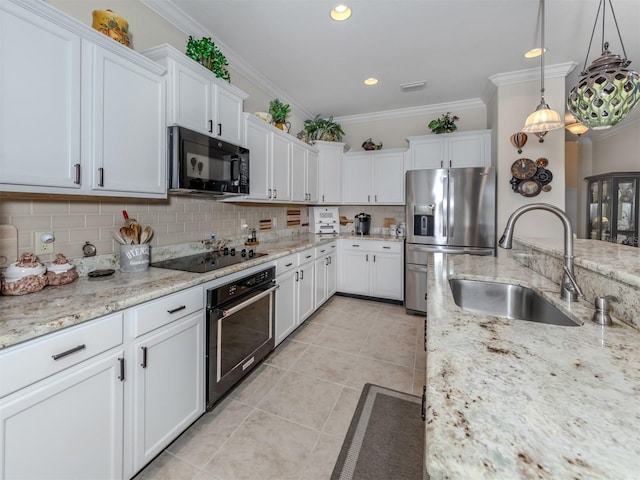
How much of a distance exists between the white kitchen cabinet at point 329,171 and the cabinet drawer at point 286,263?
154 centimetres

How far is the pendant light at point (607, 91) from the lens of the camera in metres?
1.32

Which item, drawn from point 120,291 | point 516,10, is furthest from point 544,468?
point 516,10

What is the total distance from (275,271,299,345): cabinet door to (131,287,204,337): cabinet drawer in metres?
0.98

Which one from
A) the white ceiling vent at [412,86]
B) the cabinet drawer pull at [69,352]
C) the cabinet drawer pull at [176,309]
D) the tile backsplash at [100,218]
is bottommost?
the cabinet drawer pull at [69,352]

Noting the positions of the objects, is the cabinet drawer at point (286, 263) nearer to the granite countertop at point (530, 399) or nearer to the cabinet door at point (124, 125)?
the cabinet door at point (124, 125)

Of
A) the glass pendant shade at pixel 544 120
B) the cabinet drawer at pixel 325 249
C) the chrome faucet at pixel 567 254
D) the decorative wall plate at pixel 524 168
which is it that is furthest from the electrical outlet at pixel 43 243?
the decorative wall plate at pixel 524 168


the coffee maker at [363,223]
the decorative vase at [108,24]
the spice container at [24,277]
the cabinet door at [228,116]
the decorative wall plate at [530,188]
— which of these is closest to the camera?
the spice container at [24,277]

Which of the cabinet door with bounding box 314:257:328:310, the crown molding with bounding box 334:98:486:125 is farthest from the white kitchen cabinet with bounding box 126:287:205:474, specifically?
the crown molding with bounding box 334:98:486:125

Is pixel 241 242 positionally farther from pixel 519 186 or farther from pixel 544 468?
pixel 519 186

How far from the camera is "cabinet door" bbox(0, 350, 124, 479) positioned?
0.96m

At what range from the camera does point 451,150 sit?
12.2 ft

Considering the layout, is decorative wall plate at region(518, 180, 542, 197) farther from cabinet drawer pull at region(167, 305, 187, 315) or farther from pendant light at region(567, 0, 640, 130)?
cabinet drawer pull at region(167, 305, 187, 315)

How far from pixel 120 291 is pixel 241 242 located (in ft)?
5.51

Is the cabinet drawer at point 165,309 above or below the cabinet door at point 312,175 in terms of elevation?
below
